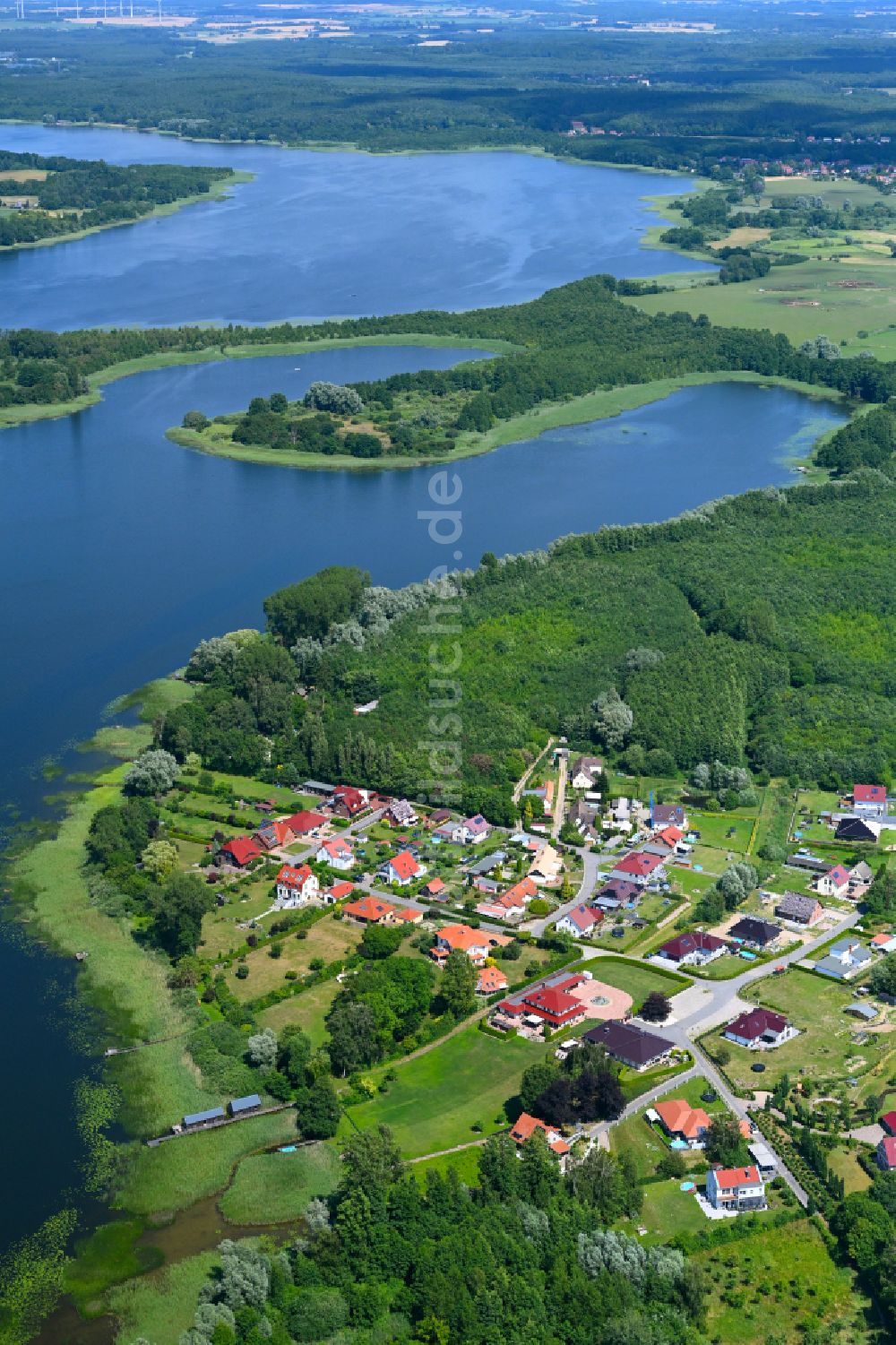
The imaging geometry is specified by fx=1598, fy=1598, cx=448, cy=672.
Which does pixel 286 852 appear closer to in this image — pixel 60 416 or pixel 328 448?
pixel 328 448

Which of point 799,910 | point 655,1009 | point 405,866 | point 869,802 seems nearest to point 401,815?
point 405,866

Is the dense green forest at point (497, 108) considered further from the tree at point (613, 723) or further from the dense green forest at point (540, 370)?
the tree at point (613, 723)

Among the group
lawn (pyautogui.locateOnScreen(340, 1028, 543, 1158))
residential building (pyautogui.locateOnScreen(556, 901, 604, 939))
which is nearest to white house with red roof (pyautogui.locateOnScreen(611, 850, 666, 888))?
residential building (pyautogui.locateOnScreen(556, 901, 604, 939))

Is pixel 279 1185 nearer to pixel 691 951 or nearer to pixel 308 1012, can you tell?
pixel 308 1012

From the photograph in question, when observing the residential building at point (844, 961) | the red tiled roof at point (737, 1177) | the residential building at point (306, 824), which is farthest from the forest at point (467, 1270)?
the residential building at point (306, 824)

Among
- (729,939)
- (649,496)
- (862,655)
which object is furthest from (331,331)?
(729,939)

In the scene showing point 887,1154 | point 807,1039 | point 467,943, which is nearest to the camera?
point 887,1154
